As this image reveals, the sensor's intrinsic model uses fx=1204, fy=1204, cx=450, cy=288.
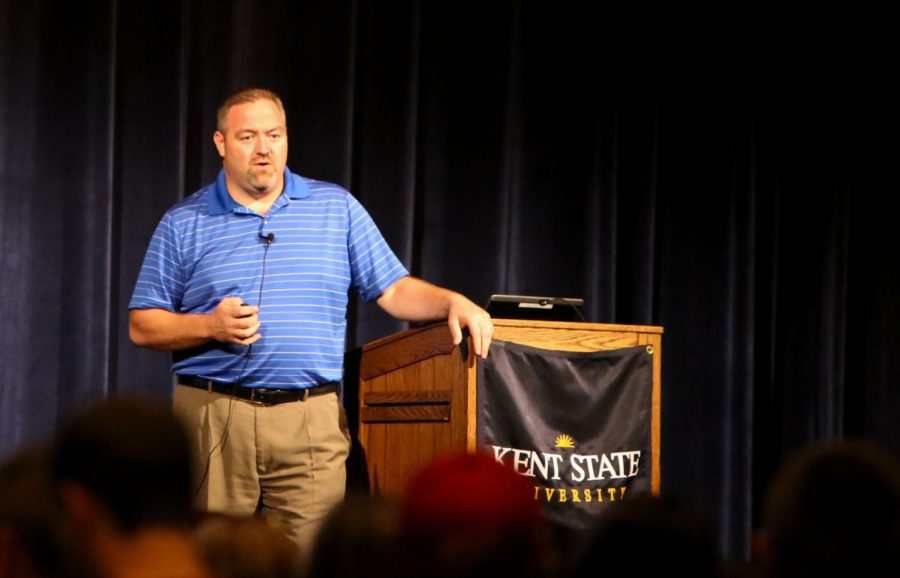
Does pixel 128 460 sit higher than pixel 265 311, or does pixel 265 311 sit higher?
pixel 265 311

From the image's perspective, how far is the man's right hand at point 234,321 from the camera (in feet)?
10.9

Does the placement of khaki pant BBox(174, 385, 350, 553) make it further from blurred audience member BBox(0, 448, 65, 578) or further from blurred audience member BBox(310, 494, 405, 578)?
blurred audience member BBox(310, 494, 405, 578)

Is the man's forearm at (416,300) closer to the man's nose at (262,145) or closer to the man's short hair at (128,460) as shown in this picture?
the man's nose at (262,145)

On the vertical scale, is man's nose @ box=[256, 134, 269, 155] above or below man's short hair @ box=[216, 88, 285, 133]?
below

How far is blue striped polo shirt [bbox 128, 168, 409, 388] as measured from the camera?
3.44 meters

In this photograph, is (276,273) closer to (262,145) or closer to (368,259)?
(368,259)

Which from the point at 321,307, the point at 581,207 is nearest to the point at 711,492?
the point at 581,207

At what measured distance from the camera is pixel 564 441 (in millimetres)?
3309

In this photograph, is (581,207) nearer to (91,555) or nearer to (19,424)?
(19,424)

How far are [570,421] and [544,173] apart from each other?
1.79m

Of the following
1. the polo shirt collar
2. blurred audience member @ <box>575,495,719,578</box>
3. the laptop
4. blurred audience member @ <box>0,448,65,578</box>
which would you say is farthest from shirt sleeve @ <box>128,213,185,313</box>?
blurred audience member @ <box>575,495,719,578</box>

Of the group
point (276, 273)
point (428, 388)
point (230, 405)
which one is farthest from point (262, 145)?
point (428, 388)

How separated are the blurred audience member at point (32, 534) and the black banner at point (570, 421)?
1.79 meters

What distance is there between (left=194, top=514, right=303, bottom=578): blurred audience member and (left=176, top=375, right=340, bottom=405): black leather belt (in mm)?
1930
